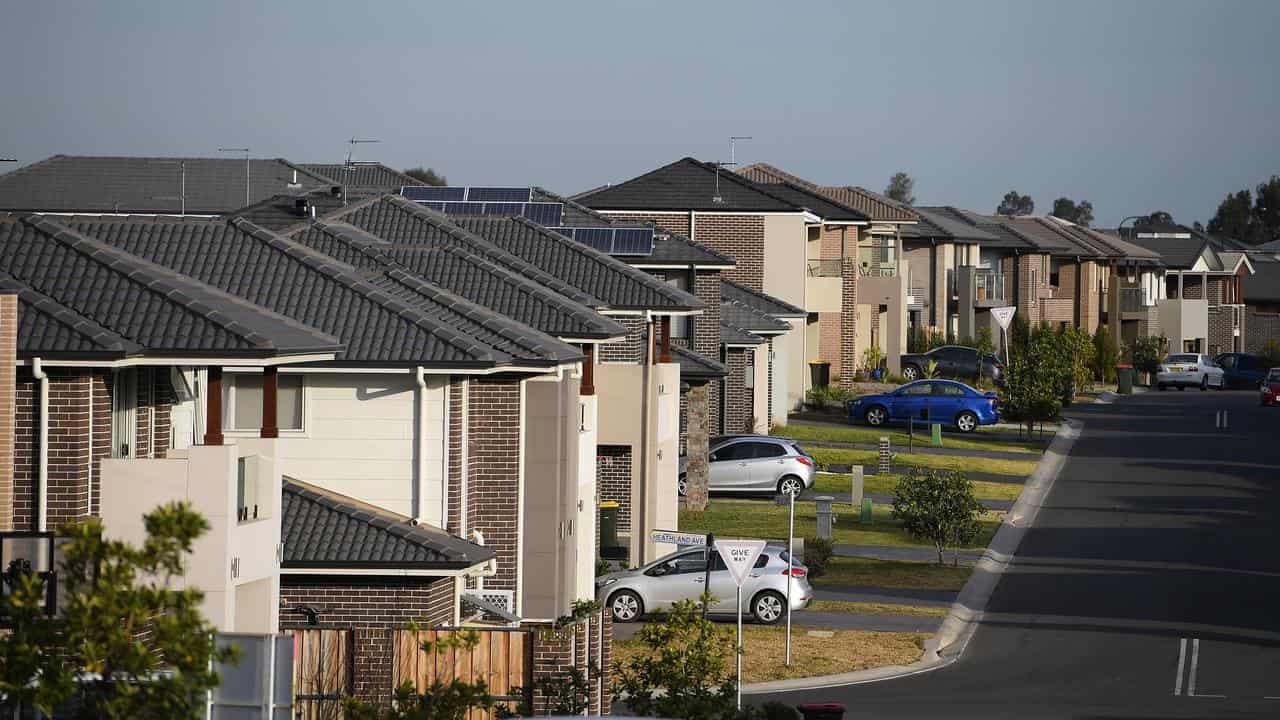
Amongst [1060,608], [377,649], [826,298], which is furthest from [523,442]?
[826,298]

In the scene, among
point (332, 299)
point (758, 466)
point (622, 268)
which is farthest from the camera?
point (758, 466)

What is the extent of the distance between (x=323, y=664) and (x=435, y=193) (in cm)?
2287

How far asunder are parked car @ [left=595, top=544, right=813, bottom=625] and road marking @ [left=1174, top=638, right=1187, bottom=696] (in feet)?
18.2

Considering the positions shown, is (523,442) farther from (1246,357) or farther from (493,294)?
(1246,357)

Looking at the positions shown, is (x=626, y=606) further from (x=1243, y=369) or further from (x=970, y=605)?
(x=1243, y=369)

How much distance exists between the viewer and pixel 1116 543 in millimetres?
36219

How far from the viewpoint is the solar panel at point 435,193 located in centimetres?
3803

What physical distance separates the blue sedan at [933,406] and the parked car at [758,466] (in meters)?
14.8

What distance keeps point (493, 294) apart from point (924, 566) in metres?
12.5

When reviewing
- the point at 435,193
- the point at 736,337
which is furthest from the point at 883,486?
the point at 435,193

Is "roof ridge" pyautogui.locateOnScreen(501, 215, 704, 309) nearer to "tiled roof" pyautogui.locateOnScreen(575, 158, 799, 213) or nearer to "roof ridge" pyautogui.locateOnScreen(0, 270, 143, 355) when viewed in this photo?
"roof ridge" pyautogui.locateOnScreen(0, 270, 143, 355)

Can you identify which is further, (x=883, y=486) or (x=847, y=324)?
(x=847, y=324)

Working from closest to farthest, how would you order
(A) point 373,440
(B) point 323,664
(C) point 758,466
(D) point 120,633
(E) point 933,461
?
(D) point 120,633
(B) point 323,664
(A) point 373,440
(C) point 758,466
(E) point 933,461

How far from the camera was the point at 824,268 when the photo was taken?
62.7 m
